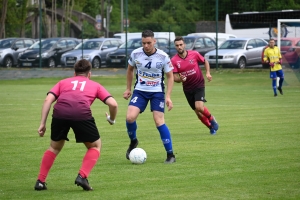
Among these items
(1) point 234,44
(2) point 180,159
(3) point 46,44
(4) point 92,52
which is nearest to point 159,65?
(2) point 180,159

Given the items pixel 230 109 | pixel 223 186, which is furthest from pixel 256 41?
pixel 223 186

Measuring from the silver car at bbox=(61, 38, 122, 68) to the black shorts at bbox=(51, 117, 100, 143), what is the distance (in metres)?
29.7

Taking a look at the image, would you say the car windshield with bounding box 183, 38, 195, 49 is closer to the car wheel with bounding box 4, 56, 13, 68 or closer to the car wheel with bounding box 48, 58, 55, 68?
the car wheel with bounding box 48, 58, 55, 68

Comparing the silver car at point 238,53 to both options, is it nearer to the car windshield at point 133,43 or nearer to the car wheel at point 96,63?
the car windshield at point 133,43

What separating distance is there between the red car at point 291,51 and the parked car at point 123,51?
9087 mm

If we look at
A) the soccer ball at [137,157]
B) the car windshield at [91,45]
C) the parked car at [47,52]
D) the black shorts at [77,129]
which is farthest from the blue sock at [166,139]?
the parked car at [47,52]

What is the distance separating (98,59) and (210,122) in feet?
81.4

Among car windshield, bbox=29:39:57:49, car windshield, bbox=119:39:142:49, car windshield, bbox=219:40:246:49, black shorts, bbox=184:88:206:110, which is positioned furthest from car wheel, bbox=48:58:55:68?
black shorts, bbox=184:88:206:110

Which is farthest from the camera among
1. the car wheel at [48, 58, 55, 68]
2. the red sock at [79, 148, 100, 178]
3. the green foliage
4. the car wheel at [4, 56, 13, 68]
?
the green foliage

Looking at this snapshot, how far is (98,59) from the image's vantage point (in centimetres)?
3862

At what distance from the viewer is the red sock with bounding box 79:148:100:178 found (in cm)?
816

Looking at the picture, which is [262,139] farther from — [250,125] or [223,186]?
[223,186]

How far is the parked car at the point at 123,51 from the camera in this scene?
1470 inches

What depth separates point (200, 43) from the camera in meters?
37.6
